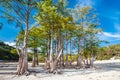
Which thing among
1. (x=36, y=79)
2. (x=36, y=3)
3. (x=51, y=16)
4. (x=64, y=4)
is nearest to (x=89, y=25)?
(x=64, y=4)

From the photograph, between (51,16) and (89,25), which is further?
(89,25)

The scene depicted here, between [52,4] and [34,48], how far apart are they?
54.1 feet

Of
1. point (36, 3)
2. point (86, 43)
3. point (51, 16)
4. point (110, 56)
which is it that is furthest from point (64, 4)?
point (110, 56)

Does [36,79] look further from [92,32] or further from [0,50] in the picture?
[0,50]

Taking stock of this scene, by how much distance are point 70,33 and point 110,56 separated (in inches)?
2534

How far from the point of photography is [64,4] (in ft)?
108

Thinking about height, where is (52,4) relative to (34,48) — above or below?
above

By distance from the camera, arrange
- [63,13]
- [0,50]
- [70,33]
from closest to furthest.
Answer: [63,13] < [70,33] < [0,50]

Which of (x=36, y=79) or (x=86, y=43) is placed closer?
(x=36, y=79)

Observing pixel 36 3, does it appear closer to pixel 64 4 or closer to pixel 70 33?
pixel 64 4

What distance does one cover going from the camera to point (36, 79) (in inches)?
827

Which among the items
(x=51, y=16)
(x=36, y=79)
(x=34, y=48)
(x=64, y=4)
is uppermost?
(x=64, y=4)

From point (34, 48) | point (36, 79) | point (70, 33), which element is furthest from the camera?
point (34, 48)

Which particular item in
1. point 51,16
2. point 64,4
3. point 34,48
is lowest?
point 34,48
